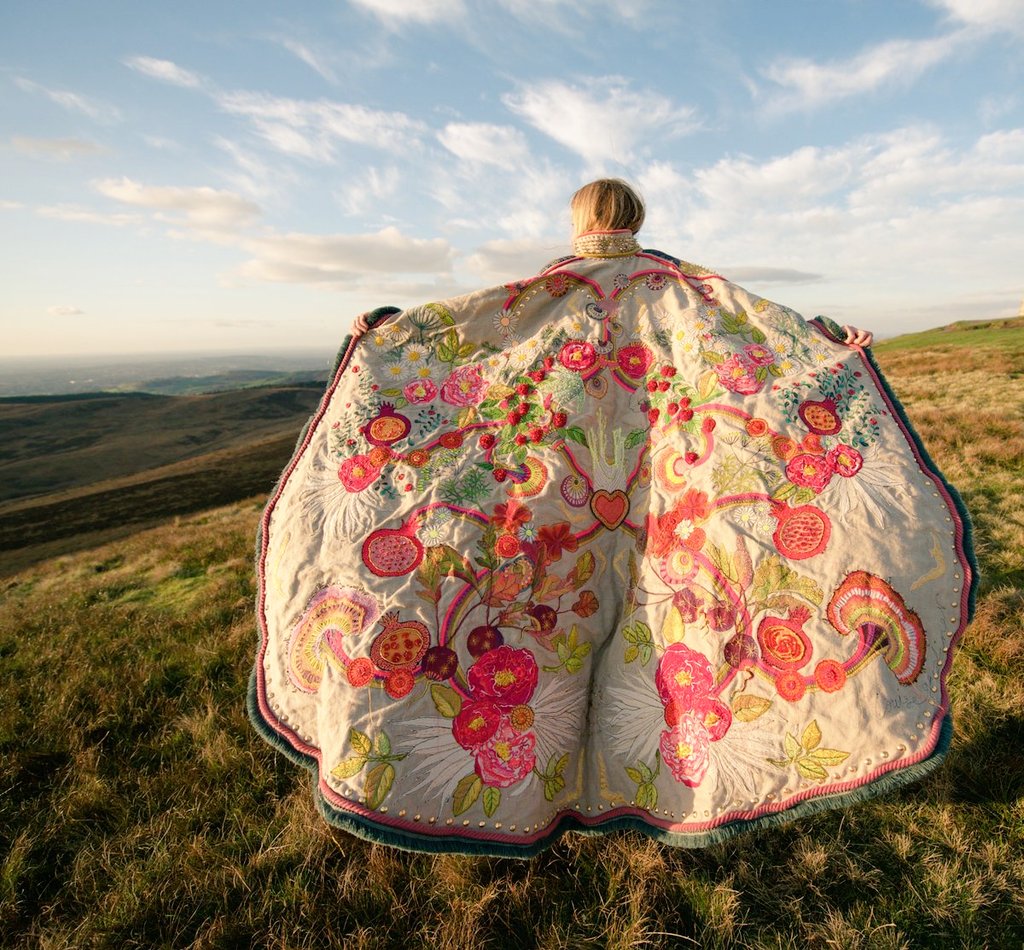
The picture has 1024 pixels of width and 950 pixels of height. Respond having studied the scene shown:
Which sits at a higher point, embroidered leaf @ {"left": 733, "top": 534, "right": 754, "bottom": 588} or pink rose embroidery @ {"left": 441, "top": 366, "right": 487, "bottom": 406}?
pink rose embroidery @ {"left": 441, "top": 366, "right": 487, "bottom": 406}

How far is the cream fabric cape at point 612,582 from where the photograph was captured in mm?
2111

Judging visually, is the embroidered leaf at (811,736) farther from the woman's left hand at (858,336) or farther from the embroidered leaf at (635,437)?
the woman's left hand at (858,336)

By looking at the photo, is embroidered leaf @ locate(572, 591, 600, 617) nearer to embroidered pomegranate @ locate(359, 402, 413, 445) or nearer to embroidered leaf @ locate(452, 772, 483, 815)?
embroidered leaf @ locate(452, 772, 483, 815)

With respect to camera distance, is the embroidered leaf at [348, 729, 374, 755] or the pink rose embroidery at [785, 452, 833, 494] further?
the pink rose embroidery at [785, 452, 833, 494]

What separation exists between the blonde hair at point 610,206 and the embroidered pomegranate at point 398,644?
2.83 metres

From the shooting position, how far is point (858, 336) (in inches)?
120

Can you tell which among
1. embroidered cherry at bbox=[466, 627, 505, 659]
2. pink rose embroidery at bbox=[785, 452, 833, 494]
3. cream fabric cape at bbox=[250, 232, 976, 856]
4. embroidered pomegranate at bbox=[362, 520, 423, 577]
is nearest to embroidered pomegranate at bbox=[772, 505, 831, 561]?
cream fabric cape at bbox=[250, 232, 976, 856]

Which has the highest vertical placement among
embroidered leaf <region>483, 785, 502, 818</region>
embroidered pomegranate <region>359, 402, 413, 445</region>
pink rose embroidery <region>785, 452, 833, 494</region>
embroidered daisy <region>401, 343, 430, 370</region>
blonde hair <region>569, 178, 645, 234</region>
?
blonde hair <region>569, 178, 645, 234</region>

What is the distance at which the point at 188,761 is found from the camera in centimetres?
304

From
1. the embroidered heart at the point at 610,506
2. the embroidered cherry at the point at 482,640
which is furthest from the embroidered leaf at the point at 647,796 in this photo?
Answer: the embroidered heart at the point at 610,506

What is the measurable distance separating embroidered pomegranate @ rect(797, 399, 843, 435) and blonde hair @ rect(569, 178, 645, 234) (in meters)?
1.68

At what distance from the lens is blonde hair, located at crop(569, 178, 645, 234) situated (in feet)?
11.1

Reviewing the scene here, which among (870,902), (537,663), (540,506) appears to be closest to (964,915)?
(870,902)

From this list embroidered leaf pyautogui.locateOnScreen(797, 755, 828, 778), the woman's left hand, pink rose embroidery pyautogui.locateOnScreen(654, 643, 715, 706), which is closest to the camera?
embroidered leaf pyautogui.locateOnScreen(797, 755, 828, 778)
